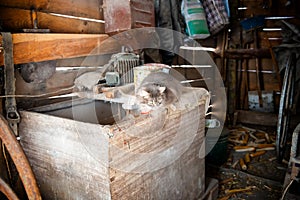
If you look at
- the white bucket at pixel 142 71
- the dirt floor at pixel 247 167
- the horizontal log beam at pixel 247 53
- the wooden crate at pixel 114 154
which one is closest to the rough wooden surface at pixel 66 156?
the wooden crate at pixel 114 154

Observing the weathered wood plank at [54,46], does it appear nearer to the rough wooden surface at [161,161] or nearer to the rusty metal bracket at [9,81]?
the rusty metal bracket at [9,81]

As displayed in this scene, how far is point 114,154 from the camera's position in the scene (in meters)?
1.16

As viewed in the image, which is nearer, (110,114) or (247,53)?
(110,114)

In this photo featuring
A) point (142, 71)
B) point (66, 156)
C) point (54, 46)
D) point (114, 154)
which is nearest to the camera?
point (114, 154)

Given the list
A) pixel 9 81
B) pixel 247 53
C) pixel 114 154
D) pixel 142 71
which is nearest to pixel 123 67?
pixel 142 71

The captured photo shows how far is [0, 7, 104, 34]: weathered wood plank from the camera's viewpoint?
62.1 inches

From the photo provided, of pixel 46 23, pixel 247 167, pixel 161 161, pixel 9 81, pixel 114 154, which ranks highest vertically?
pixel 46 23

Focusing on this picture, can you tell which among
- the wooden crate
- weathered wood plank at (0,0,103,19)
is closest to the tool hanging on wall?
weathered wood plank at (0,0,103,19)

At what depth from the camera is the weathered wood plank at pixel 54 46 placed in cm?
151

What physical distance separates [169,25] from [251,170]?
6.50ft

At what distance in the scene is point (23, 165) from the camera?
119 cm

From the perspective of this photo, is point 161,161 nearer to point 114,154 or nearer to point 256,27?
point 114,154

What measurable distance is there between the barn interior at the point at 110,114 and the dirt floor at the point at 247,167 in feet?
0.05

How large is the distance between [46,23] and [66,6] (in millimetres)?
245
